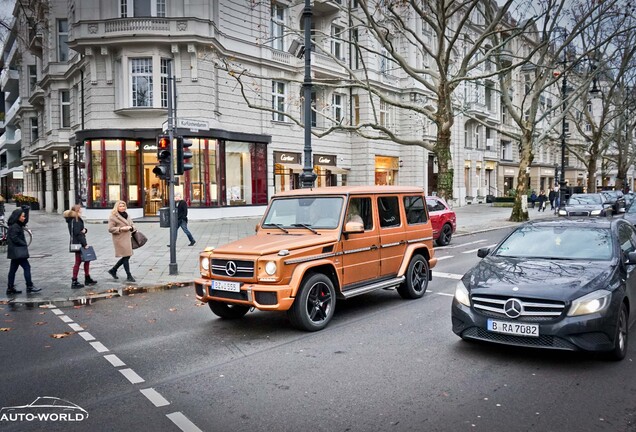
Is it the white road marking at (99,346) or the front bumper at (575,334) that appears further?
the white road marking at (99,346)

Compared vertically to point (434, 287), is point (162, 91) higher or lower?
higher

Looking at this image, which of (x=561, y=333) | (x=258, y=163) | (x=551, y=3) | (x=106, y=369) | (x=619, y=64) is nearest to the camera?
(x=561, y=333)

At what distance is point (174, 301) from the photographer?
964 cm

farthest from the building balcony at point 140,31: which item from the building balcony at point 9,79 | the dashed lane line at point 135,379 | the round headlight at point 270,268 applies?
the building balcony at point 9,79

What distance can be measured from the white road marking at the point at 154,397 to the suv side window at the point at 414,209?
17.4ft

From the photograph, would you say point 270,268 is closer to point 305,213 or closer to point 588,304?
→ point 305,213

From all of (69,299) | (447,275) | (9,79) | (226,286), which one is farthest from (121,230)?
(9,79)

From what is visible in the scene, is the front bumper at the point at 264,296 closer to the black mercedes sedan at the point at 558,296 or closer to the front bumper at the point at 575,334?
the black mercedes sedan at the point at 558,296

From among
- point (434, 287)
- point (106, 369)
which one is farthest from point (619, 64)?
point (106, 369)

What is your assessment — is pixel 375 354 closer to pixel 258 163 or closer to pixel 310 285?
pixel 310 285

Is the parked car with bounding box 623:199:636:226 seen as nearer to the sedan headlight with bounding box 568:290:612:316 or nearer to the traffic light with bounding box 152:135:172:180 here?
the sedan headlight with bounding box 568:290:612:316

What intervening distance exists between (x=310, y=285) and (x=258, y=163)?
24.0 m

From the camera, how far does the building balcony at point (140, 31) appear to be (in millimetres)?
25734

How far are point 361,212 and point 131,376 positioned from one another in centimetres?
405
